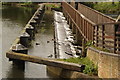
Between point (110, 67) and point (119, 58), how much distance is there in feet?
2.02

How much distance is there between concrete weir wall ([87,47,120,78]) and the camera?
42.9 ft

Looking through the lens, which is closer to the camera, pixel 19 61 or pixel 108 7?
pixel 19 61

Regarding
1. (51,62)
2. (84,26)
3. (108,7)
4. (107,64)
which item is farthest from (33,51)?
(108,7)

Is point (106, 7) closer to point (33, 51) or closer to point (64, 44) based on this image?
point (64, 44)

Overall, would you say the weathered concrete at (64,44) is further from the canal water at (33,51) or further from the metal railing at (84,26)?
the metal railing at (84,26)

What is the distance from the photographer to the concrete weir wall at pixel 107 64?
1307 centimetres

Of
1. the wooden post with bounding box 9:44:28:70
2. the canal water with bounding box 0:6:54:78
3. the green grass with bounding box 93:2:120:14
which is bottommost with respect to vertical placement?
the canal water with bounding box 0:6:54:78

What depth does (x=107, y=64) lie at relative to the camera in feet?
44.5

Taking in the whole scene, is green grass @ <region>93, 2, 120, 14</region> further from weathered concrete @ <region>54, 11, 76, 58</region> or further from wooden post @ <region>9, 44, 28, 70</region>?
wooden post @ <region>9, 44, 28, 70</region>

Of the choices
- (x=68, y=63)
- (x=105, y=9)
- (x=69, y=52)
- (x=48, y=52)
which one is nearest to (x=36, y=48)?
(x=48, y=52)

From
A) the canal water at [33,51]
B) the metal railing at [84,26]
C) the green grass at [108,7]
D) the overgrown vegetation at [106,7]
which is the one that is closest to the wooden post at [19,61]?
the canal water at [33,51]

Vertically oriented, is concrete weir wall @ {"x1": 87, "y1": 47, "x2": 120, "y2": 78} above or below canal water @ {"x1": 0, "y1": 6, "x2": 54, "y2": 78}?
above

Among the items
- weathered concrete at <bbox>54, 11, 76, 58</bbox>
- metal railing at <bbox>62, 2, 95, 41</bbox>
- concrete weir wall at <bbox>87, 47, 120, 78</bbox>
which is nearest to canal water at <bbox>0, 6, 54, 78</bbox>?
weathered concrete at <bbox>54, 11, 76, 58</bbox>

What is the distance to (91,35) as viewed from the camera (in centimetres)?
1791
